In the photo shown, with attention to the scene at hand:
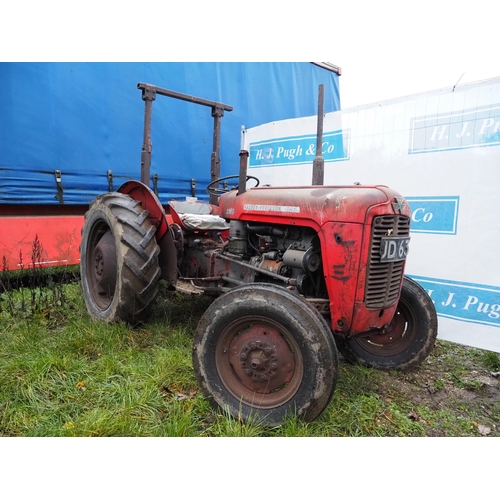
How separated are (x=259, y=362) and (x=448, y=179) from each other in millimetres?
2701

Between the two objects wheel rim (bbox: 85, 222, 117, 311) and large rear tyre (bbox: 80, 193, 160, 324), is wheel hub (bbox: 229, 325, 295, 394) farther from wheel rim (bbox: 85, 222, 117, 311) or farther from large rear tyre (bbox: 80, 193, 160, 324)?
wheel rim (bbox: 85, 222, 117, 311)

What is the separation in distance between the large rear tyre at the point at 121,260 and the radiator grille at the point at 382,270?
5.17 ft

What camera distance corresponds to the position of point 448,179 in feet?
11.6

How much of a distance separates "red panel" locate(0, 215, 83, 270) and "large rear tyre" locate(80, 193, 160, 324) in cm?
88

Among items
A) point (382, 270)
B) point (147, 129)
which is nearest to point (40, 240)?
point (147, 129)

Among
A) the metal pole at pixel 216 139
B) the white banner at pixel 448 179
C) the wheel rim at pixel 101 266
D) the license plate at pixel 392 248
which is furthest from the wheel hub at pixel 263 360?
the white banner at pixel 448 179

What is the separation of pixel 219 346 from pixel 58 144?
3298mm

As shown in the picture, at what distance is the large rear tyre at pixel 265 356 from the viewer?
183cm

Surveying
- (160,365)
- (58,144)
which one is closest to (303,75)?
(58,144)

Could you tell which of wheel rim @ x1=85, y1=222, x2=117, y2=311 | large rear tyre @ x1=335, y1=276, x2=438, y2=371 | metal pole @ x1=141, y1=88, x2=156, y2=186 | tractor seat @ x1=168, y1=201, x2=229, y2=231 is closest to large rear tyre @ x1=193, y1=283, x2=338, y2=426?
large rear tyre @ x1=335, y1=276, x2=438, y2=371

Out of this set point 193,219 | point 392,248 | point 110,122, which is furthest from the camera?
point 110,122

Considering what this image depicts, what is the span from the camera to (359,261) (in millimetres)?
2111

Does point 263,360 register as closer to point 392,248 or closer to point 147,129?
point 392,248

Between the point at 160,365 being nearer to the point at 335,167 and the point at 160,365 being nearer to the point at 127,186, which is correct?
the point at 127,186
